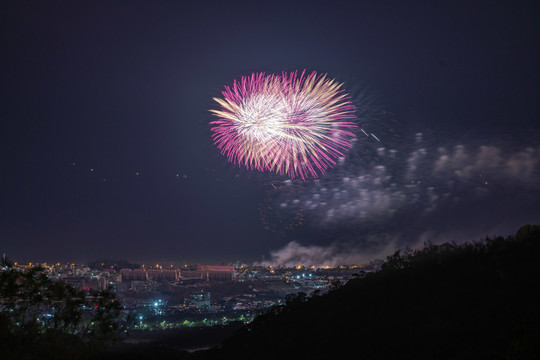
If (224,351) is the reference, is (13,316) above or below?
above

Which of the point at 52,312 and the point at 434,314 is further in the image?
the point at 52,312

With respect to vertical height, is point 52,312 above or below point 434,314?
below

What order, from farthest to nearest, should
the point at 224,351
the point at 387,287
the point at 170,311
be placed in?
the point at 170,311, the point at 224,351, the point at 387,287

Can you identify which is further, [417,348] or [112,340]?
[112,340]

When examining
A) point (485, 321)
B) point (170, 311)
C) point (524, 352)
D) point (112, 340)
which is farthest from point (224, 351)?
point (170, 311)

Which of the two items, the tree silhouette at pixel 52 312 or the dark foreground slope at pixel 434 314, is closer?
the dark foreground slope at pixel 434 314

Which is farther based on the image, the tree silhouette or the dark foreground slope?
the tree silhouette

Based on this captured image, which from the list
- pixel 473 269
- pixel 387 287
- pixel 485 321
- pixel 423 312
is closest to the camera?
pixel 485 321

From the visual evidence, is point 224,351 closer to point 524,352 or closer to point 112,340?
point 112,340
